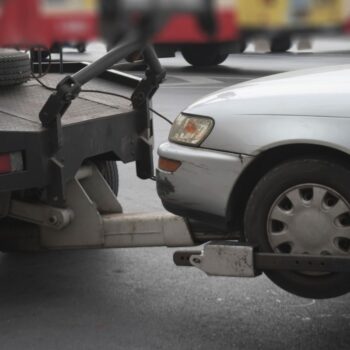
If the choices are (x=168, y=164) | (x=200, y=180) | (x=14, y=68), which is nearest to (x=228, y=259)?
(x=200, y=180)

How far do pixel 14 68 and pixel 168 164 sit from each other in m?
1.13

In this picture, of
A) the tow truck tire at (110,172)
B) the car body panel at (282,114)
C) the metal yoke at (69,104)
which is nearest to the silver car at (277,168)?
the car body panel at (282,114)

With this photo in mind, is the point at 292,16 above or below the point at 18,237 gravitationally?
above

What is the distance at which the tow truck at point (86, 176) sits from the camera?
3492 millimetres

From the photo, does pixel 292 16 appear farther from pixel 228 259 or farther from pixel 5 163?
pixel 5 163

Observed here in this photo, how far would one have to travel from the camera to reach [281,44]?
104 centimetres

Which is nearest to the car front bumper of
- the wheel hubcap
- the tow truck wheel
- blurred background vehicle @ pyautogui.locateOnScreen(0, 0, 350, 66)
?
the tow truck wheel

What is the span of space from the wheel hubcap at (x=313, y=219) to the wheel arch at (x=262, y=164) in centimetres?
16

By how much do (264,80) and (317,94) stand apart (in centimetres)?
52

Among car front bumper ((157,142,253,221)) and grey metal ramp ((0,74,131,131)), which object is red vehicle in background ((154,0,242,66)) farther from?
grey metal ramp ((0,74,131,131))

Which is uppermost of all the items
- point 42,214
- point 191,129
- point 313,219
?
point 191,129

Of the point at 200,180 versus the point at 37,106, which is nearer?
the point at 200,180

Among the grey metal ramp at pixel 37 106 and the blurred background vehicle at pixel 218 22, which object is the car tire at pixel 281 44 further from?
the grey metal ramp at pixel 37 106

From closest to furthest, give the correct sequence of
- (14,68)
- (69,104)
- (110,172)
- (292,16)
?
(292,16), (69,104), (14,68), (110,172)
